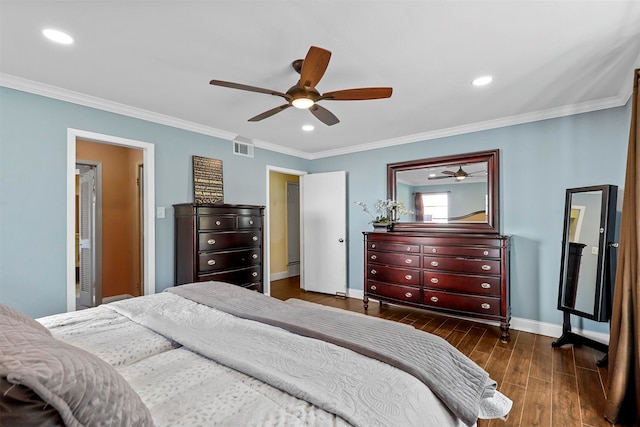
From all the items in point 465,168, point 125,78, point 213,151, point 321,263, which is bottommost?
point 321,263

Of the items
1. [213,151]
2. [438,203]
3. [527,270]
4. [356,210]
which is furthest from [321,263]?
[527,270]

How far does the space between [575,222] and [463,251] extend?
107 centimetres

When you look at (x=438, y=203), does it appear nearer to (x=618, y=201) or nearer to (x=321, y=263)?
(x=618, y=201)

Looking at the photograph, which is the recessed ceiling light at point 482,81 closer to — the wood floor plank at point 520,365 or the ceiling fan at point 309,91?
the ceiling fan at point 309,91

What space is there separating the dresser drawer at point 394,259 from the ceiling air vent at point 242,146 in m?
2.29

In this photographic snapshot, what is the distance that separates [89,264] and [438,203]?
4797 mm

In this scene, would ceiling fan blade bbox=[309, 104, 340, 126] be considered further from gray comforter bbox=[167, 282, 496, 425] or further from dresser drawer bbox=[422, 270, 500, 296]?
dresser drawer bbox=[422, 270, 500, 296]

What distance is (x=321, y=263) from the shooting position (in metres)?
5.20

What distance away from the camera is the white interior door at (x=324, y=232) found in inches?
197

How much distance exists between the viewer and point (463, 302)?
3.42 m

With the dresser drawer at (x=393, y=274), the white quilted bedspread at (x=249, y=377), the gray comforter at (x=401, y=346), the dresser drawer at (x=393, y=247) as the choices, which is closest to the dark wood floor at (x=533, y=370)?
the dresser drawer at (x=393, y=274)

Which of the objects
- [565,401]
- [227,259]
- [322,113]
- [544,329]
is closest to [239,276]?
[227,259]

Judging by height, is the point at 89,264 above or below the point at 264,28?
below

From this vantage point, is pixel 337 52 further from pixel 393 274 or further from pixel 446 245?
pixel 393 274
